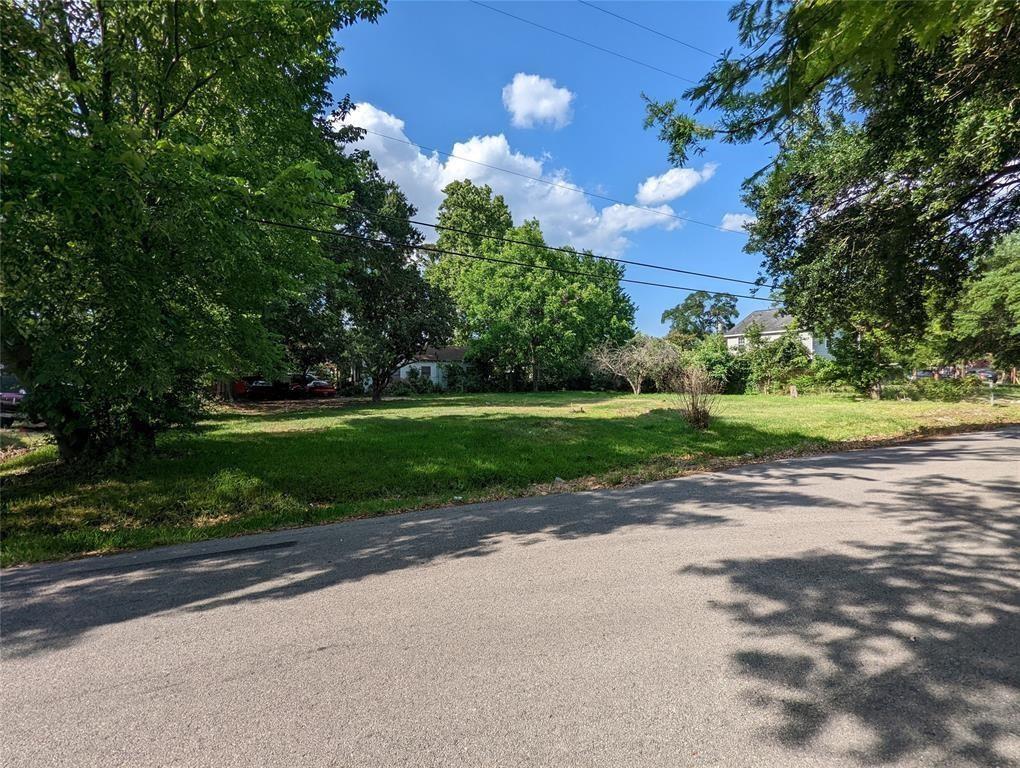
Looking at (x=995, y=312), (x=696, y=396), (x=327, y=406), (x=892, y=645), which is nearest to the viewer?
(x=892, y=645)

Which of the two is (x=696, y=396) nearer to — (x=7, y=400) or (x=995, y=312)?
(x=995, y=312)

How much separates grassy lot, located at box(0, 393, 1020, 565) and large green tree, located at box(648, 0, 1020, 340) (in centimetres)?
375

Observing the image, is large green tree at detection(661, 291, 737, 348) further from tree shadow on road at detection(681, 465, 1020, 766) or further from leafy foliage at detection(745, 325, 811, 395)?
tree shadow on road at detection(681, 465, 1020, 766)

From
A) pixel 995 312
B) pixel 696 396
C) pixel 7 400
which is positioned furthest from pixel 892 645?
pixel 995 312

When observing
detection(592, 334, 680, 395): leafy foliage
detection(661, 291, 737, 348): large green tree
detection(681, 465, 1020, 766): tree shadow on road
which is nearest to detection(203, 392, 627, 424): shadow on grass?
detection(592, 334, 680, 395): leafy foliage

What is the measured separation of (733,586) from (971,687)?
128 cm

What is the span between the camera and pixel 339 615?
313 cm

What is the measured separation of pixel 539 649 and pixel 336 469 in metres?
6.00

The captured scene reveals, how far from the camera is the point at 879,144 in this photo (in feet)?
22.0

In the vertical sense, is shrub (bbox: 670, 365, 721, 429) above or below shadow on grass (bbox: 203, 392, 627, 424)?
above

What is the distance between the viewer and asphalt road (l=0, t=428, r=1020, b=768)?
1930 mm

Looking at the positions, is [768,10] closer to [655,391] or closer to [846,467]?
[846,467]

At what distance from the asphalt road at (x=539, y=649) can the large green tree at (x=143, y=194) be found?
3044 mm

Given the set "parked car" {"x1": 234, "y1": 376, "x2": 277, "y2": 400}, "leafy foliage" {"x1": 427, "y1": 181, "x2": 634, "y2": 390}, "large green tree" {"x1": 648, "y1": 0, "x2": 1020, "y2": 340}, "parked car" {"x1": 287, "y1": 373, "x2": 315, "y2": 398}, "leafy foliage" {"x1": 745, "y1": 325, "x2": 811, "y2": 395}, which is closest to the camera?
"large green tree" {"x1": 648, "y1": 0, "x2": 1020, "y2": 340}
